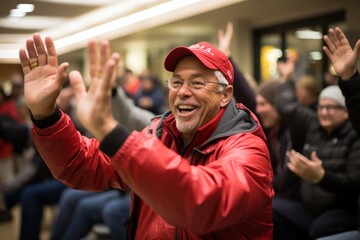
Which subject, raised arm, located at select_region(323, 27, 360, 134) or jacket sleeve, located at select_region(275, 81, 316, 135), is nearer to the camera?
raised arm, located at select_region(323, 27, 360, 134)

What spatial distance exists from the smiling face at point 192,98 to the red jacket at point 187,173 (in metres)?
0.06

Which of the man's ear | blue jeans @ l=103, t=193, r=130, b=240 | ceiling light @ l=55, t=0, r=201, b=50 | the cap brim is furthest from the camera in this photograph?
ceiling light @ l=55, t=0, r=201, b=50

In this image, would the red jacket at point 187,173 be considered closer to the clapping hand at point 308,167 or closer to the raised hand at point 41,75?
the raised hand at point 41,75

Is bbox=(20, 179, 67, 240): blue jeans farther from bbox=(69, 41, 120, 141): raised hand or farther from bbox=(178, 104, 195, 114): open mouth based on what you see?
bbox=(69, 41, 120, 141): raised hand

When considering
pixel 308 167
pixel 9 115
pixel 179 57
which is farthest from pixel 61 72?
pixel 9 115

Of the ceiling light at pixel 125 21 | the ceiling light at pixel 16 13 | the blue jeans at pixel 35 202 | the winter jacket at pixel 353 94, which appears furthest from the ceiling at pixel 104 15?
the winter jacket at pixel 353 94

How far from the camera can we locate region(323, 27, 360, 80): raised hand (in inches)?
76.3

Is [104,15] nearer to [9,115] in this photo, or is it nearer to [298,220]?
[9,115]

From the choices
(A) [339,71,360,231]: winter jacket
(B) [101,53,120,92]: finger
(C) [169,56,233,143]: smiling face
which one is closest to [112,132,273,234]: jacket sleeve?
(B) [101,53,120,92]: finger

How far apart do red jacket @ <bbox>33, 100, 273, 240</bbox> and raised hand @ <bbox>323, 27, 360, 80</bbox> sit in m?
0.59

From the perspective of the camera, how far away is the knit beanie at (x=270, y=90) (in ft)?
10.3

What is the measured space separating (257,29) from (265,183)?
7.47 metres

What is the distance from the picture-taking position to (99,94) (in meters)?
1.12

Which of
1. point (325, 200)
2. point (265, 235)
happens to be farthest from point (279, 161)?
point (265, 235)
